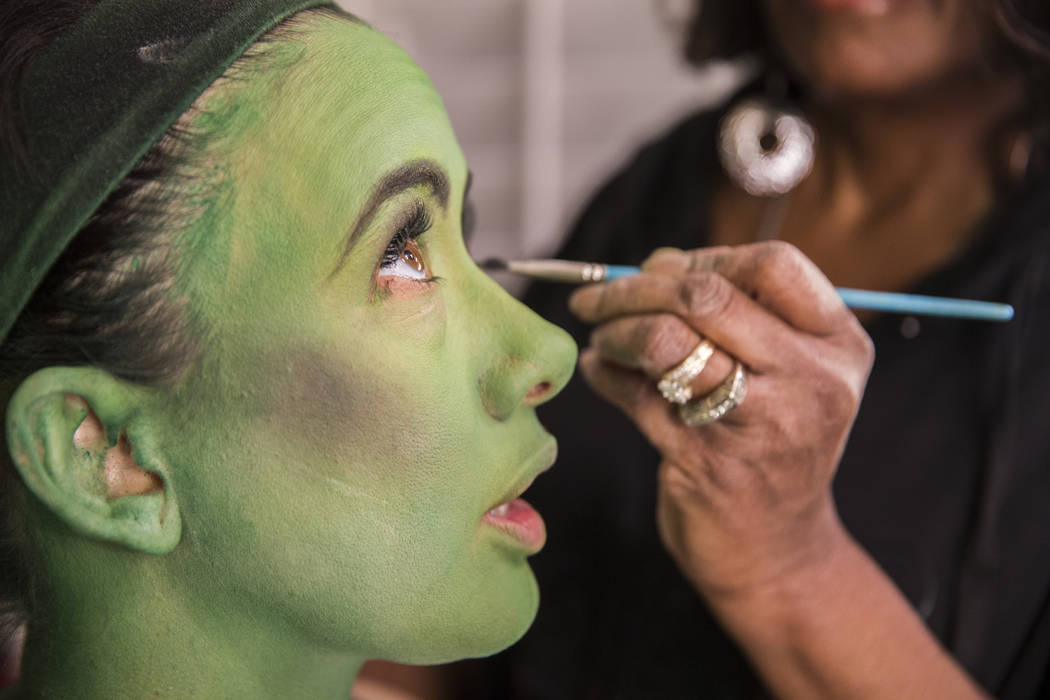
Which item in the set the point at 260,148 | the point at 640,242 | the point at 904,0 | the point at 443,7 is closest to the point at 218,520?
the point at 260,148

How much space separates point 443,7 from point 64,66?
223 cm

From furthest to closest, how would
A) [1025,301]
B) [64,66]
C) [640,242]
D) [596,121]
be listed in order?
[596,121] < [640,242] < [1025,301] < [64,66]

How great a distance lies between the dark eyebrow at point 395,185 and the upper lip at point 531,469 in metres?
0.19

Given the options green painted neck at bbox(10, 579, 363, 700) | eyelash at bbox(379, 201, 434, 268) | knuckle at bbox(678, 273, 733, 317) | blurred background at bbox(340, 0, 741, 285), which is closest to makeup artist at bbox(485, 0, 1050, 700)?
knuckle at bbox(678, 273, 733, 317)

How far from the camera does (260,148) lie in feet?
2.06

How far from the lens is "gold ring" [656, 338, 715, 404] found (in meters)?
0.78

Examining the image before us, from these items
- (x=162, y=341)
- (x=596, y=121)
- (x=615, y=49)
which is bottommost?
(x=596, y=121)

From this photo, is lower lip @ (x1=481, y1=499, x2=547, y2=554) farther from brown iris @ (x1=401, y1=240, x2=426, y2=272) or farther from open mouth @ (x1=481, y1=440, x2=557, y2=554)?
brown iris @ (x1=401, y1=240, x2=426, y2=272)

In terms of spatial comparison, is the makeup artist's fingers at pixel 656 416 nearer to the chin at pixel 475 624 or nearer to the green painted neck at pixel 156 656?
the chin at pixel 475 624

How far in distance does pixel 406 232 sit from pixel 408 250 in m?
0.02

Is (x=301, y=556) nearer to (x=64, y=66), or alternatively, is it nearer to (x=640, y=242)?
(x=64, y=66)

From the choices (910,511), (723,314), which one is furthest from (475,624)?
(910,511)

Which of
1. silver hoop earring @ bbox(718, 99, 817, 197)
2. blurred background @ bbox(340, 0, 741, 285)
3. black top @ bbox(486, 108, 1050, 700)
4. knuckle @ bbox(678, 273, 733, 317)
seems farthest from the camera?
blurred background @ bbox(340, 0, 741, 285)

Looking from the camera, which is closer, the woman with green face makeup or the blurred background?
the woman with green face makeup
